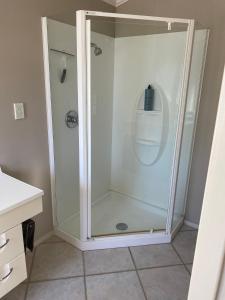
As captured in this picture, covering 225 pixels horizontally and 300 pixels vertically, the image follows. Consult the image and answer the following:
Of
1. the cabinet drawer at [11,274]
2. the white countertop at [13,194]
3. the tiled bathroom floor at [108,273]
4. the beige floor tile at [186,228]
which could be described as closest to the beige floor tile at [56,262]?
the tiled bathroom floor at [108,273]

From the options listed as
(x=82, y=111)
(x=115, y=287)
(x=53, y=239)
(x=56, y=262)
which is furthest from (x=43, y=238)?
(x=82, y=111)

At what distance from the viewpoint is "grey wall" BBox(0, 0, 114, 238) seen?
1.52m

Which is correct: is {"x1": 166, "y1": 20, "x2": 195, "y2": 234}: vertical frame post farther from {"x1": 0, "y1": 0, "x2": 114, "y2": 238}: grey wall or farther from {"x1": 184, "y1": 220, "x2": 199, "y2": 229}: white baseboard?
{"x1": 0, "y1": 0, "x2": 114, "y2": 238}: grey wall

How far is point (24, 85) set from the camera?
167cm

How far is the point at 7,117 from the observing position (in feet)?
5.25

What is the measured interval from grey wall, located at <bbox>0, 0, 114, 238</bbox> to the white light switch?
31mm

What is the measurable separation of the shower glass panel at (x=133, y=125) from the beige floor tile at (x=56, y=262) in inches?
10.8

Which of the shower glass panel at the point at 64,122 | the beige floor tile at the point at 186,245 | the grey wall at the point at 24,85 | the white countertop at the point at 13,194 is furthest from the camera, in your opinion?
the beige floor tile at the point at 186,245

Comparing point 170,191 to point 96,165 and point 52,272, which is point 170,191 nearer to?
point 96,165

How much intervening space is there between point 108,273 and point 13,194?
1003 millimetres

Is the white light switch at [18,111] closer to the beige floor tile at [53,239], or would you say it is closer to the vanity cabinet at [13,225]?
the vanity cabinet at [13,225]

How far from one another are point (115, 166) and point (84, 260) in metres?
1.17

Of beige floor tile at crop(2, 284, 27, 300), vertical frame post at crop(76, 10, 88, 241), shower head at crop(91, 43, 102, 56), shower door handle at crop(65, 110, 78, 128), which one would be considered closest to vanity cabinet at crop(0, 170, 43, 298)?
beige floor tile at crop(2, 284, 27, 300)

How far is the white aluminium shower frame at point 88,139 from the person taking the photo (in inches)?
61.4
